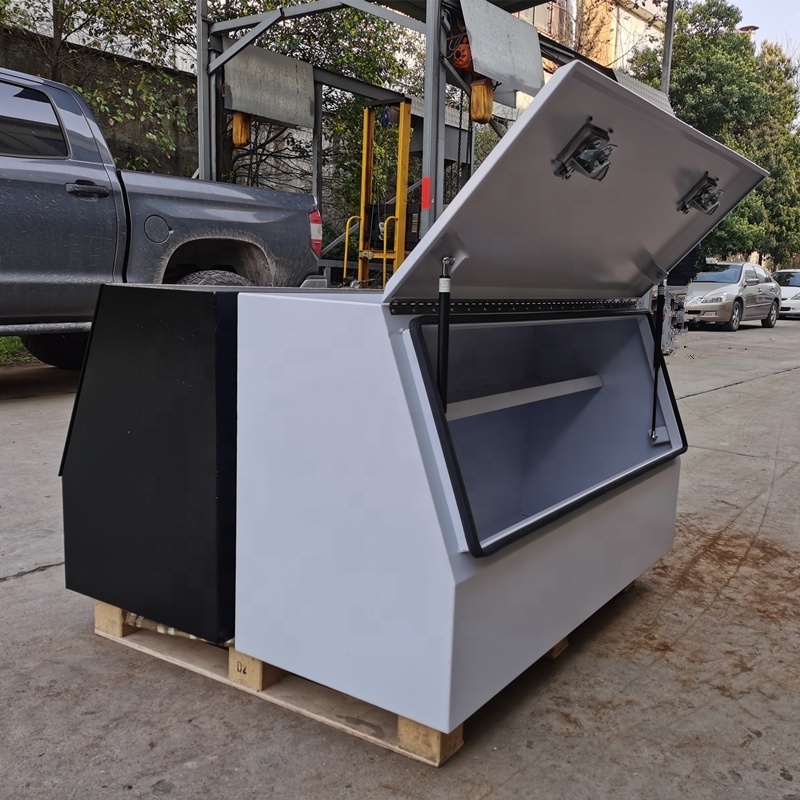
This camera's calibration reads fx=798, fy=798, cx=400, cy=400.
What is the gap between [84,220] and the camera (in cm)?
539

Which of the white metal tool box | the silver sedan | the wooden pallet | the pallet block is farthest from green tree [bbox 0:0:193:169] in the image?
the silver sedan

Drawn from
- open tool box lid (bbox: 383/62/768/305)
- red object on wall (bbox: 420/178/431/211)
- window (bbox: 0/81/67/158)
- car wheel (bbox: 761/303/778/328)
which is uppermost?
window (bbox: 0/81/67/158)

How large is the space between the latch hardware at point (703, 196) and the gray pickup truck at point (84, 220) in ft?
12.6

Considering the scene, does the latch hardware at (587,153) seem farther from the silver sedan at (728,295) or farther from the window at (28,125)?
the silver sedan at (728,295)

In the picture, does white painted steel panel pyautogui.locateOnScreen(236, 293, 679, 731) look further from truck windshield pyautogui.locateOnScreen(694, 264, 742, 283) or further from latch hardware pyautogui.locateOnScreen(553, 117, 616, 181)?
truck windshield pyautogui.locateOnScreen(694, 264, 742, 283)

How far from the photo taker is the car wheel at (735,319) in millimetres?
15916

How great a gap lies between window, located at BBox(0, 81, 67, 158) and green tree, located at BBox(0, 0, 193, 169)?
164 inches

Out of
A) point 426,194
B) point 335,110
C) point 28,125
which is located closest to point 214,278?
point 28,125

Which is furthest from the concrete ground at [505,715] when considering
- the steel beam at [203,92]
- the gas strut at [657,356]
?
the steel beam at [203,92]

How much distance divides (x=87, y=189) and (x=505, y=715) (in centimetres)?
465

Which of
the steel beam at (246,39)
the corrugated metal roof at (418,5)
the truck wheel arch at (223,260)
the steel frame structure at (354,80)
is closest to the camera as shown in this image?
the truck wheel arch at (223,260)

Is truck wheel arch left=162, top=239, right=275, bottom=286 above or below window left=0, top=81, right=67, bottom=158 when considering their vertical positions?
below

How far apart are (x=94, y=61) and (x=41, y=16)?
2.66 ft

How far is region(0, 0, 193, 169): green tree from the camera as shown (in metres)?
9.16
